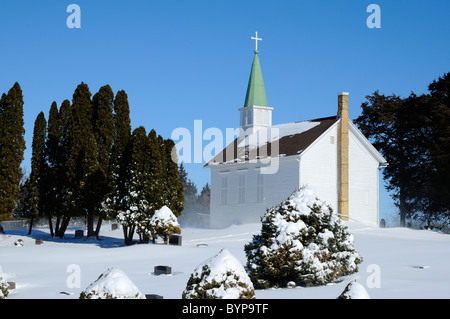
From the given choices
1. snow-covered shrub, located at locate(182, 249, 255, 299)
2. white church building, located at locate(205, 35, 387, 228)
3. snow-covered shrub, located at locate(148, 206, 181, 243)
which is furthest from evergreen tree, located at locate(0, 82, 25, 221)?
snow-covered shrub, located at locate(182, 249, 255, 299)

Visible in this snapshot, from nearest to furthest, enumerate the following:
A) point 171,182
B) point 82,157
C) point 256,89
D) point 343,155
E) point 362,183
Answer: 1. point 171,182
2. point 343,155
3. point 82,157
4. point 362,183
5. point 256,89

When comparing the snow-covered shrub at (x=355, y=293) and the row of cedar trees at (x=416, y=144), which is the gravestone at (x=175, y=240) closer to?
the snow-covered shrub at (x=355, y=293)

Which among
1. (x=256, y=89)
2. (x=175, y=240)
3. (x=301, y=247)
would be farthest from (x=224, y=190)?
(x=301, y=247)

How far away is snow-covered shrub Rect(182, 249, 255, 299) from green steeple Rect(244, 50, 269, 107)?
129 ft

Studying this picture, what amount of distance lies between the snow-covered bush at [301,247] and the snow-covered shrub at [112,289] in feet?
25.5

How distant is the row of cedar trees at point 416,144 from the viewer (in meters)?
51.7

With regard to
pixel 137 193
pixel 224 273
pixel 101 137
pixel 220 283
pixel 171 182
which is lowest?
pixel 220 283

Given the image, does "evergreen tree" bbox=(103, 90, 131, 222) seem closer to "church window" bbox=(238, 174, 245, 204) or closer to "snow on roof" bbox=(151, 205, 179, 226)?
"snow on roof" bbox=(151, 205, 179, 226)

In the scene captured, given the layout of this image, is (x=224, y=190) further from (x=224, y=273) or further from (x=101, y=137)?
(x=224, y=273)

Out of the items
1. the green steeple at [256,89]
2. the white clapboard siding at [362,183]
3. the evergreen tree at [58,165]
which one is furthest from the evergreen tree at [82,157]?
the white clapboard siding at [362,183]

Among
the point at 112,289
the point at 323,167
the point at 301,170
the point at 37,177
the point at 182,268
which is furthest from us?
the point at 37,177

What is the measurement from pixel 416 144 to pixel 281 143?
1391 centimetres

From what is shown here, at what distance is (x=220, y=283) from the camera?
14.2 m
